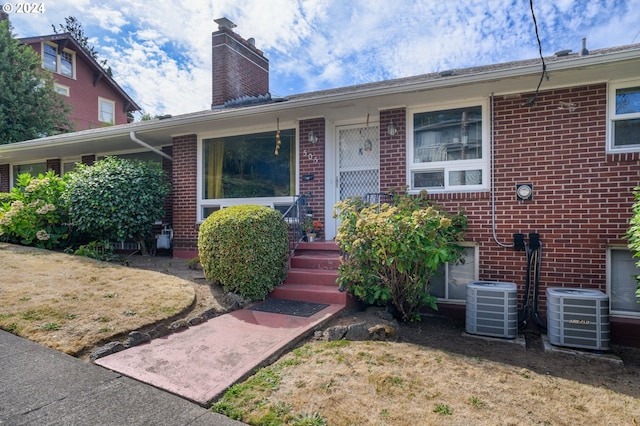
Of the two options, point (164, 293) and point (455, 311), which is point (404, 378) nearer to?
point (455, 311)

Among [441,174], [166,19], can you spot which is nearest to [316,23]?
[166,19]

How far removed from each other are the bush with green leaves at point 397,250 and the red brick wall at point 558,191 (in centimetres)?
58

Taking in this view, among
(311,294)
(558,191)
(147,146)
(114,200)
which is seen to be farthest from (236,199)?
(558,191)

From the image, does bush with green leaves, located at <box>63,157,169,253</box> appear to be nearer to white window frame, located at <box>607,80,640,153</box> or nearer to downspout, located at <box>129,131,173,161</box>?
downspout, located at <box>129,131,173,161</box>

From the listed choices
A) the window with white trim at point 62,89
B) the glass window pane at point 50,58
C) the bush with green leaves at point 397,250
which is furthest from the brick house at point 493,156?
the glass window pane at point 50,58

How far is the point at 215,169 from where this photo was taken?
7.71 meters

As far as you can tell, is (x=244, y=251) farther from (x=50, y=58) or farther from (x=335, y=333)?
(x=50, y=58)

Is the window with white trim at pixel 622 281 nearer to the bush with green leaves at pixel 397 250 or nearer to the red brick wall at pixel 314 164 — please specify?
the bush with green leaves at pixel 397 250

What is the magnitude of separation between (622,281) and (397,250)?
287 cm

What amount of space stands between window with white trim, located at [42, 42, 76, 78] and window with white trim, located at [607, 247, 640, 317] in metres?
23.9

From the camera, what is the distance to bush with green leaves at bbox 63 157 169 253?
23.4ft

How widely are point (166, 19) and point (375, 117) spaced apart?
5.23 meters

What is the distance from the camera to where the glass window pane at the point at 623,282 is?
4.61 meters

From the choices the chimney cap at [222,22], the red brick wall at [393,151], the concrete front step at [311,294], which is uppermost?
the chimney cap at [222,22]
